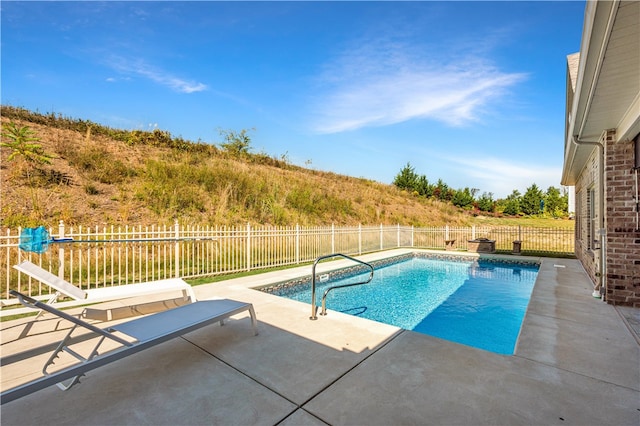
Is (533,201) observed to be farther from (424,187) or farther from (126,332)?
(126,332)

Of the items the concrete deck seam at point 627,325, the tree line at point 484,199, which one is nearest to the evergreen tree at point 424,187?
the tree line at point 484,199

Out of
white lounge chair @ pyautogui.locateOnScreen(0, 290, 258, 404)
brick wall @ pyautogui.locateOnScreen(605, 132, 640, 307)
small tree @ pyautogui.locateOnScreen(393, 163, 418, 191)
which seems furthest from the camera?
small tree @ pyautogui.locateOnScreen(393, 163, 418, 191)

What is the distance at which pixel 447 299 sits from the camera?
6.63 meters

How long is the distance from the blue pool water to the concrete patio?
1.10 meters

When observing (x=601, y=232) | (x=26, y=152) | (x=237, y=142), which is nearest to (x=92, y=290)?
(x=601, y=232)

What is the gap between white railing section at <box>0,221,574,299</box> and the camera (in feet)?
19.4

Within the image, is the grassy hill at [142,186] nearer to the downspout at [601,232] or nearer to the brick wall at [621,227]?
the downspout at [601,232]

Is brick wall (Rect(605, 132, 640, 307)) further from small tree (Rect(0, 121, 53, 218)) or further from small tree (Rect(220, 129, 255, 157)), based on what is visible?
small tree (Rect(220, 129, 255, 157))

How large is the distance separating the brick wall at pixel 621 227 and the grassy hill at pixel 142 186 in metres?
10.4

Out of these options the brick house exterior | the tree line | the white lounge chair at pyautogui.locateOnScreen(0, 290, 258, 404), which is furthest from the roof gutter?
the tree line

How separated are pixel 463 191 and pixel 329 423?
3587 cm

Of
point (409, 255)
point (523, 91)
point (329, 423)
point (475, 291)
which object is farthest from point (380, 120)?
point (329, 423)

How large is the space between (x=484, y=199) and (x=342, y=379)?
3755cm

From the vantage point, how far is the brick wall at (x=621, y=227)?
4.54 metres
